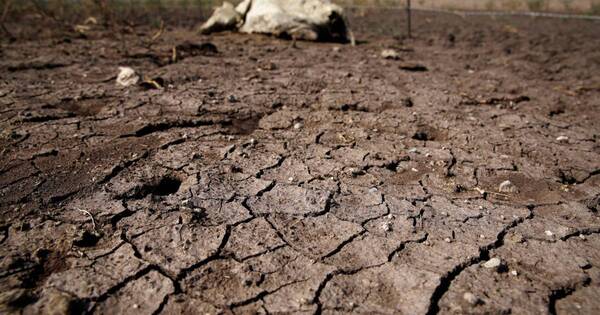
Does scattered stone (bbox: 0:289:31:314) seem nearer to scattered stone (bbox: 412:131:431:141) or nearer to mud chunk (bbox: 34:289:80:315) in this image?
mud chunk (bbox: 34:289:80:315)

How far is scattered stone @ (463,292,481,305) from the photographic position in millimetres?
1461

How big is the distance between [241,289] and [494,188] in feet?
5.05

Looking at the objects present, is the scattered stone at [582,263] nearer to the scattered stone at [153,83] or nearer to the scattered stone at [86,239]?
the scattered stone at [86,239]

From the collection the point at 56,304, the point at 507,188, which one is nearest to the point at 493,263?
the point at 507,188

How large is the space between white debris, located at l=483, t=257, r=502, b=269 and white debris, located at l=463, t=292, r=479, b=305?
0.70ft

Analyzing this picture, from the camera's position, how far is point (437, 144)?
9.14 feet

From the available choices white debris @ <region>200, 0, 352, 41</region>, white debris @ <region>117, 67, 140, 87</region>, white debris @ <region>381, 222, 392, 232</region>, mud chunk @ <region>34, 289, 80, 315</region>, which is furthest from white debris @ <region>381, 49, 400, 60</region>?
mud chunk @ <region>34, 289, 80, 315</region>

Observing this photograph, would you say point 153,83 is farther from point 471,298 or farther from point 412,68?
point 471,298

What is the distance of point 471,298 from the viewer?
57.9 inches

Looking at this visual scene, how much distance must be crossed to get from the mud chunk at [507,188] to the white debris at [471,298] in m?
0.96

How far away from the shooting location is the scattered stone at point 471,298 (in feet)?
4.79

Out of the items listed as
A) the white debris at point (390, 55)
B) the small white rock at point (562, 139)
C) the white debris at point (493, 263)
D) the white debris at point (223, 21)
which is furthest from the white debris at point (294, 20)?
the white debris at point (493, 263)

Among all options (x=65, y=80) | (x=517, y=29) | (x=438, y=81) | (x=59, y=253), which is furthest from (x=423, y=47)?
(x=59, y=253)

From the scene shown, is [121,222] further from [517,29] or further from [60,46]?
[517,29]
